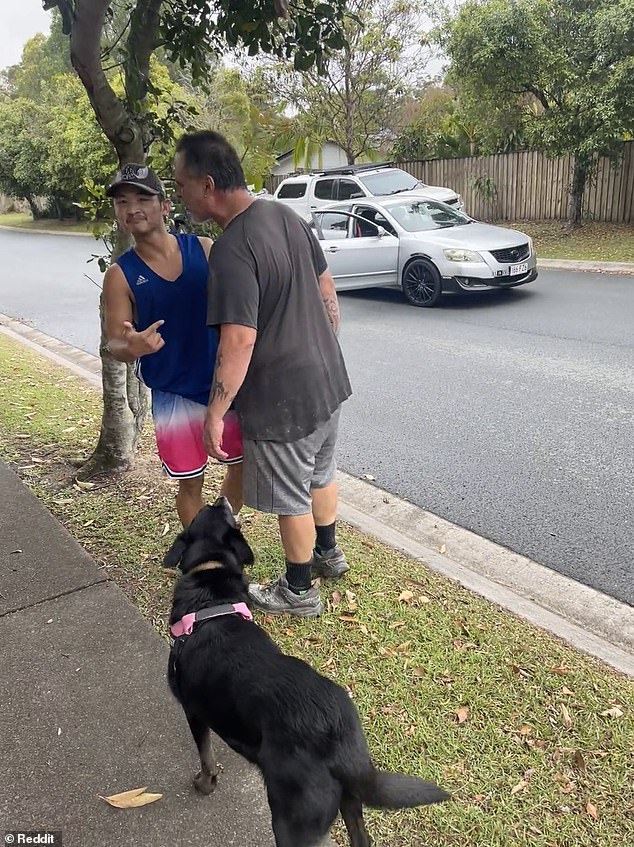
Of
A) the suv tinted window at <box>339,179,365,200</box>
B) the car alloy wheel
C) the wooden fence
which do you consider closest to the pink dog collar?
the car alloy wheel

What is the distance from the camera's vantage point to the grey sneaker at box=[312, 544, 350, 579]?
344 centimetres

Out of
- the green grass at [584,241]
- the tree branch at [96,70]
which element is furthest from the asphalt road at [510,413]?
the green grass at [584,241]

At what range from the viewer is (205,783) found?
7.38 ft

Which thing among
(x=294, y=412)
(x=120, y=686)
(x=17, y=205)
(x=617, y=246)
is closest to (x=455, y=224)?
(x=617, y=246)

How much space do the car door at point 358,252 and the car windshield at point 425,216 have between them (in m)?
0.46

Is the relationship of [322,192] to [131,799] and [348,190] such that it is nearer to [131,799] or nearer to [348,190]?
[348,190]

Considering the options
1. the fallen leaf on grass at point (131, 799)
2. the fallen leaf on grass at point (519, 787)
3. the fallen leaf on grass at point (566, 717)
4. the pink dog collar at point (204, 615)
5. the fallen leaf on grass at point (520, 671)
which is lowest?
the fallen leaf on grass at point (131, 799)

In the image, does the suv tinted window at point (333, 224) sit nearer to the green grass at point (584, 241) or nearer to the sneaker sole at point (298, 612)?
the green grass at point (584, 241)

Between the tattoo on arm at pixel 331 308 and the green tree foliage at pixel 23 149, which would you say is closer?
the tattoo on arm at pixel 331 308

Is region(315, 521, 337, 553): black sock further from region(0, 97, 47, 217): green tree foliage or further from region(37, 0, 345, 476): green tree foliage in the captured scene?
region(0, 97, 47, 217): green tree foliage

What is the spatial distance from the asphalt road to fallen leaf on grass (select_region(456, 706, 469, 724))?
3.88 ft

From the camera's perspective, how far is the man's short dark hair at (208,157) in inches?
102

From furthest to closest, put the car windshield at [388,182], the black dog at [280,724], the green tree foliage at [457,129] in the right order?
the green tree foliage at [457,129]
the car windshield at [388,182]
the black dog at [280,724]

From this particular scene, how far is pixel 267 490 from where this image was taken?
9.66 feet
